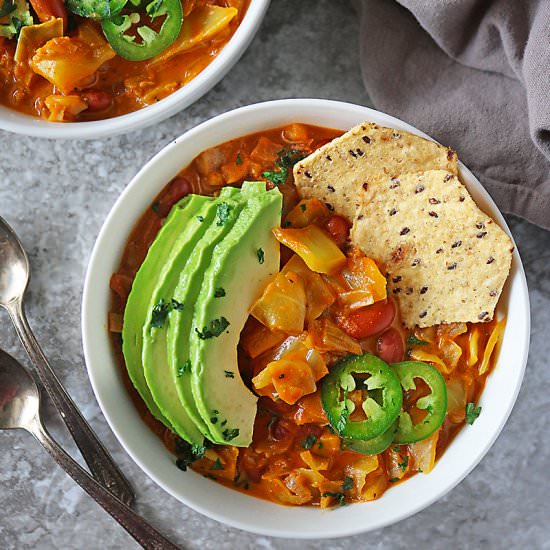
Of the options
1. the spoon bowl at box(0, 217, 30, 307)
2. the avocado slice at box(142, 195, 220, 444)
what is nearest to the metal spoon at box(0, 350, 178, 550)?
the spoon bowl at box(0, 217, 30, 307)

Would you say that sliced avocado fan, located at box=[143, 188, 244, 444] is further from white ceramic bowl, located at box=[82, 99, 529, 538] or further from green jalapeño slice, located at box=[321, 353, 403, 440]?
green jalapeño slice, located at box=[321, 353, 403, 440]

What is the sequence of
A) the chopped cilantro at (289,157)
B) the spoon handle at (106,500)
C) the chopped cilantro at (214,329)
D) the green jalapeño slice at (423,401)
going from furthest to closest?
1. the spoon handle at (106,500)
2. the chopped cilantro at (289,157)
3. the green jalapeño slice at (423,401)
4. the chopped cilantro at (214,329)

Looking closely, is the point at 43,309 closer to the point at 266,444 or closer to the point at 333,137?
the point at 266,444

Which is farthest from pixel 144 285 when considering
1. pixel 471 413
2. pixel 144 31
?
pixel 471 413

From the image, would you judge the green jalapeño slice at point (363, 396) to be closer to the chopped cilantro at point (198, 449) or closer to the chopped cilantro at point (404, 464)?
the chopped cilantro at point (404, 464)

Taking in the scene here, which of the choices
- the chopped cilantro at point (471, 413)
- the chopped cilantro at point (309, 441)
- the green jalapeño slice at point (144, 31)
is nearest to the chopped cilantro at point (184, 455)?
the chopped cilantro at point (309, 441)

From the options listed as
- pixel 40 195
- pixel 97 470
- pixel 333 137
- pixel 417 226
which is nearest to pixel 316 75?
pixel 333 137
